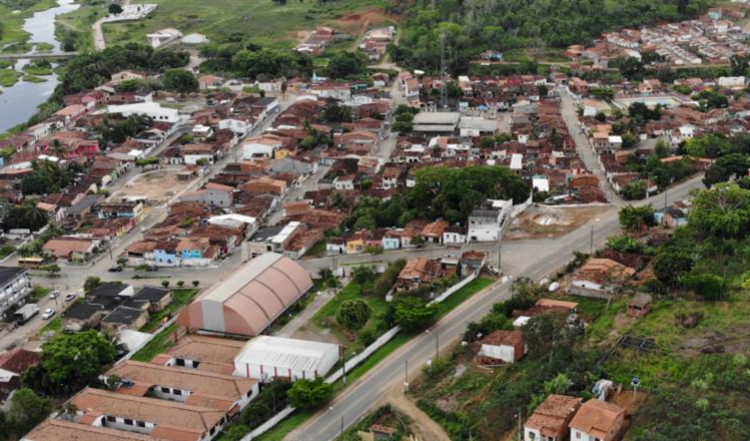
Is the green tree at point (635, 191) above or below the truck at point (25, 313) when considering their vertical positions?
above

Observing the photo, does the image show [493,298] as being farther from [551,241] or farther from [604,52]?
[604,52]

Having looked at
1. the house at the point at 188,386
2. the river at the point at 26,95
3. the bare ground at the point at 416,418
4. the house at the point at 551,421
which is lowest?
the river at the point at 26,95

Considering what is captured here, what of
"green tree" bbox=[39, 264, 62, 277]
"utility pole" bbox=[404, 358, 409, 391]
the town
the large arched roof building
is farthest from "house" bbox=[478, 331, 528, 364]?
"green tree" bbox=[39, 264, 62, 277]

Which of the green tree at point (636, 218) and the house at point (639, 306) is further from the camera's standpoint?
the green tree at point (636, 218)

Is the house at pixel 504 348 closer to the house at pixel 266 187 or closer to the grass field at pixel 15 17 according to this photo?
the house at pixel 266 187

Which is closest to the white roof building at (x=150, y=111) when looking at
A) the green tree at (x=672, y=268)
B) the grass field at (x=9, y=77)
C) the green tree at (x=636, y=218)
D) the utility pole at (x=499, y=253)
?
the grass field at (x=9, y=77)

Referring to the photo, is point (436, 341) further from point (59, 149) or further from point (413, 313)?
point (59, 149)

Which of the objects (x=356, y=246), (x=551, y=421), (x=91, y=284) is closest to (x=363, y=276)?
(x=356, y=246)
